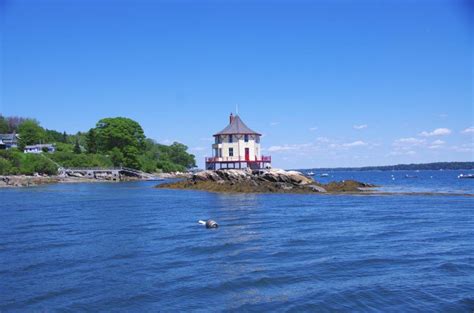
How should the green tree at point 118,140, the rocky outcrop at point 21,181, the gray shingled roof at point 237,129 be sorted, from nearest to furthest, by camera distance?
the gray shingled roof at point 237,129, the rocky outcrop at point 21,181, the green tree at point 118,140

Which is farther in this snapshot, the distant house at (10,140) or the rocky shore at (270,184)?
the distant house at (10,140)

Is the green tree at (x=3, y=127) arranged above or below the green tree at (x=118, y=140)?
above

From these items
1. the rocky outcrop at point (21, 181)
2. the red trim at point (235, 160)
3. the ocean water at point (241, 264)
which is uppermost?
the red trim at point (235, 160)

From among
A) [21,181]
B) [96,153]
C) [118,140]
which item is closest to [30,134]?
[96,153]

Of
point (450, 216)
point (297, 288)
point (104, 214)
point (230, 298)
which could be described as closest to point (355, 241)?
point (297, 288)

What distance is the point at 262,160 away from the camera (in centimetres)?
6619

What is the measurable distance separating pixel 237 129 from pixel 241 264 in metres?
49.3

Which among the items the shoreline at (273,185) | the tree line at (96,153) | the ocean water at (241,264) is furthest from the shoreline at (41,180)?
the ocean water at (241,264)

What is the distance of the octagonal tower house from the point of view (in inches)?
2554

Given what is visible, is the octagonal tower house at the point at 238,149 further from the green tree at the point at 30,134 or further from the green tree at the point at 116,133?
the green tree at the point at 30,134

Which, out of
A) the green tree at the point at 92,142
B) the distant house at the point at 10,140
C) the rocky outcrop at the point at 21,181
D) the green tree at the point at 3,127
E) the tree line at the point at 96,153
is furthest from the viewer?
the green tree at the point at 3,127

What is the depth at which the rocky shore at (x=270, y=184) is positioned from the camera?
2172 inches

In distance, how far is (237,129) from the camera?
6544 centimetres

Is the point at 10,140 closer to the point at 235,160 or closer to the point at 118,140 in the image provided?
the point at 118,140
